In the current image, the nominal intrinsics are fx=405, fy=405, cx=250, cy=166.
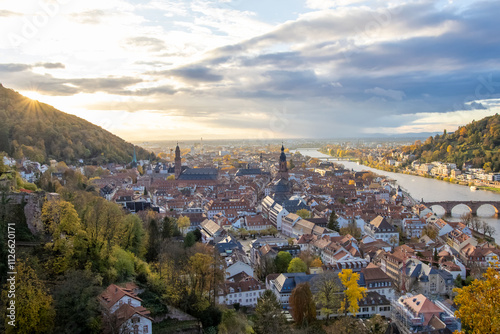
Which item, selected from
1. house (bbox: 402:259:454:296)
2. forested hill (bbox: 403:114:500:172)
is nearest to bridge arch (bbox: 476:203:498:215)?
forested hill (bbox: 403:114:500:172)

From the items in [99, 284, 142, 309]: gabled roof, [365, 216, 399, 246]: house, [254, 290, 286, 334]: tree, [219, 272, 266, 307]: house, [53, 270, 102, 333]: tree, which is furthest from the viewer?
[365, 216, 399, 246]: house

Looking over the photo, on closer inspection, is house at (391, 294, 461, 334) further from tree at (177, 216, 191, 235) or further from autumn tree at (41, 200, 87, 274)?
tree at (177, 216, 191, 235)

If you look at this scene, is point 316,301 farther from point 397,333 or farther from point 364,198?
point 364,198

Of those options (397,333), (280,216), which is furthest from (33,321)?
(280,216)

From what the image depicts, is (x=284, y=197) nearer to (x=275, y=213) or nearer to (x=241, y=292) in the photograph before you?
(x=275, y=213)

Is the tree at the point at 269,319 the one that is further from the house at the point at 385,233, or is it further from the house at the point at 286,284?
the house at the point at 385,233

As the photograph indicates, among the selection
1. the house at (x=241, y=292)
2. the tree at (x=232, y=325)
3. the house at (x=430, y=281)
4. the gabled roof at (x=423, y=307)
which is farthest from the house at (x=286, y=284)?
the house at (x=430, y=281)

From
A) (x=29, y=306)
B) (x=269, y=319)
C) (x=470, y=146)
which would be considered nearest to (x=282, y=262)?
(x=269, y=319)
